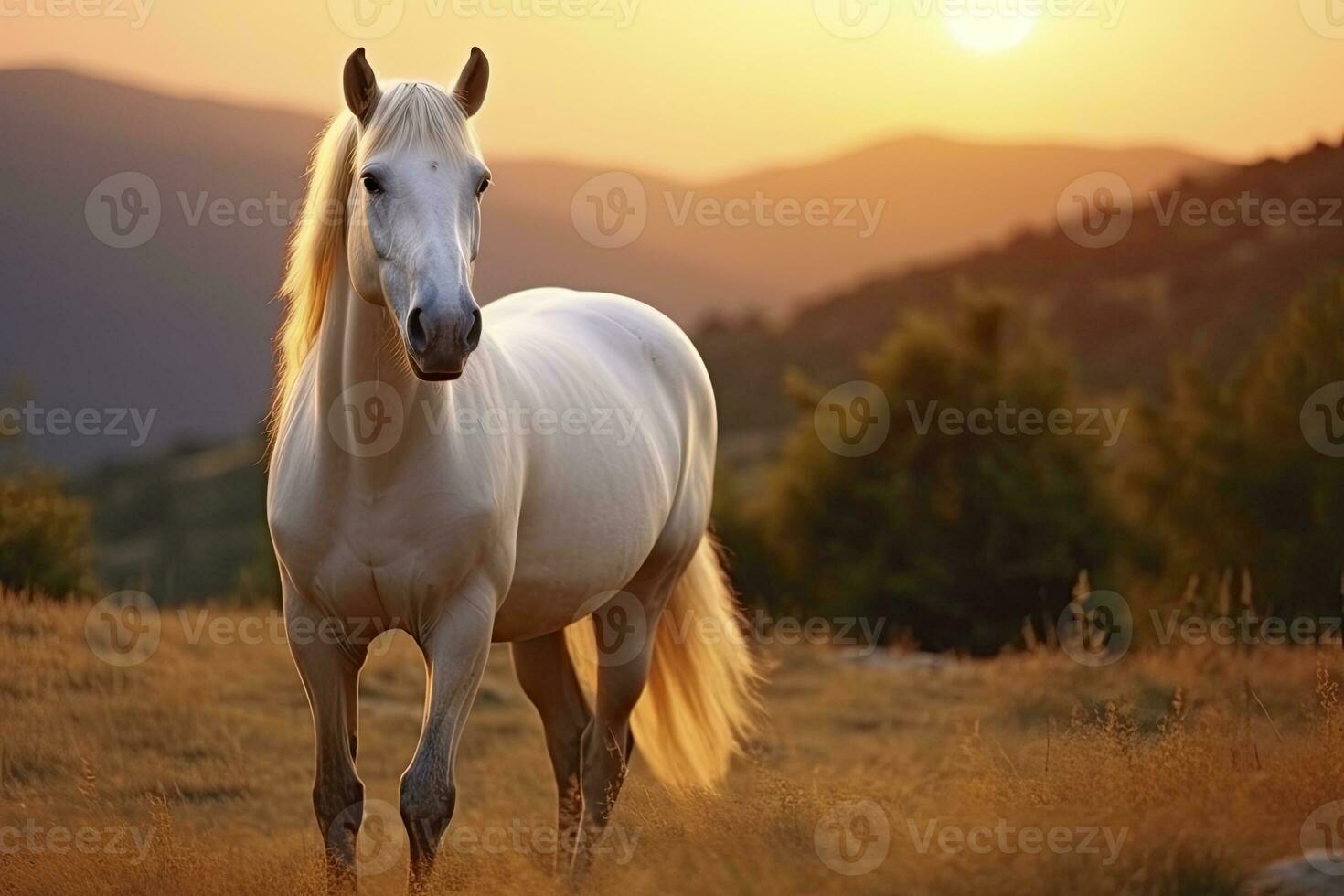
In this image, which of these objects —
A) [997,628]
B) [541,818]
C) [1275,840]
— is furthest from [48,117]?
[1275,840]

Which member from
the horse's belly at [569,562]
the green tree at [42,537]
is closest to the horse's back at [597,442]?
the horse's belly at [569,562]

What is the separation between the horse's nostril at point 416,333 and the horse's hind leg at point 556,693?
2.35 metres

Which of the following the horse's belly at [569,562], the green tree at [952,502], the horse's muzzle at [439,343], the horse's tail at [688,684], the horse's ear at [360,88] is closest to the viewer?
the horse's muzzle at [439,343]

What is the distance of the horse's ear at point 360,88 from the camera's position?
3654mm

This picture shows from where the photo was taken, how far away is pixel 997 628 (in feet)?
48.9

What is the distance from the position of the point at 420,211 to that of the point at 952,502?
12707mm

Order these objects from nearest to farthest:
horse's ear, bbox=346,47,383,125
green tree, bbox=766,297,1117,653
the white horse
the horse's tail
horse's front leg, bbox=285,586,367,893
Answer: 1. the white horse
2. horse's ear, bbox=346,47,383,125
3. horse's front leg, bbox=285,586,367,893
4. the horse's tail
5. green tree, bbox=766,297,1117,653

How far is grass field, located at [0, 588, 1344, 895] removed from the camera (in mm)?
3754

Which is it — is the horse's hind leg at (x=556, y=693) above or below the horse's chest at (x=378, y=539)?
below

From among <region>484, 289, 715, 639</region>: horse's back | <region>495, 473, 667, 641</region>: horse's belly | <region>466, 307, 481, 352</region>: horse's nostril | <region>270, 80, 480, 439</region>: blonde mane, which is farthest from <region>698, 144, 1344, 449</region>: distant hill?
<region>466, 307, 481, 352</region>: horse's nostril

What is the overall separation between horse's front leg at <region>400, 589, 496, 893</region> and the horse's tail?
5.71 ft

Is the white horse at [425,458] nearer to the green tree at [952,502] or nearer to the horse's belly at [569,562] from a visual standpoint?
the horse's belly at [569,562]

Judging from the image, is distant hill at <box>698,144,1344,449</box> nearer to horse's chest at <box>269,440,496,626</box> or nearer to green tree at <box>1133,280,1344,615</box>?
green tree at <box>1133,280,1344,615</box>

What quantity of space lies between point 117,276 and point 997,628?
21.5 meters
